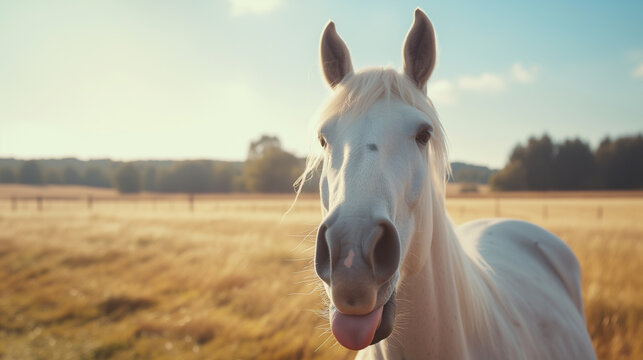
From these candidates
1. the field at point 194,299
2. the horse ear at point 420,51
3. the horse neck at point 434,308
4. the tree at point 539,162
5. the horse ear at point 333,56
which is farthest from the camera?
the tree at point 539,162

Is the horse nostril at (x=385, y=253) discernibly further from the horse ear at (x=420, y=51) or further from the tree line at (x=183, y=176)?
the tree line at (x=183, y=176)

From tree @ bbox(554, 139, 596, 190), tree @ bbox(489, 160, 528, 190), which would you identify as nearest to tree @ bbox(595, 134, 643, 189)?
tree @ bbox(554, 139, 596, 190)

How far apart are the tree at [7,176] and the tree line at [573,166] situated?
61559 millimetres

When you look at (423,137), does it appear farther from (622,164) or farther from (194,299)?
(622,164)

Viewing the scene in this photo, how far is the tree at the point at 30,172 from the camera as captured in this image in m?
44.6

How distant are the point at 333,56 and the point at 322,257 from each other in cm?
127

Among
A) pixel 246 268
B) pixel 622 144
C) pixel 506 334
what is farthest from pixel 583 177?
pixel 506 334

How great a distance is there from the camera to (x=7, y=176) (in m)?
45.7

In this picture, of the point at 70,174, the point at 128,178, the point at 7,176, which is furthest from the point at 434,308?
the point at 7,176

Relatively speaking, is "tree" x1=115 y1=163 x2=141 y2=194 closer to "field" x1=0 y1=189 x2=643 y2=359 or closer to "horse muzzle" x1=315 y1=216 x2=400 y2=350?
"field" x1=0 y1=189 x2=643 y2=359

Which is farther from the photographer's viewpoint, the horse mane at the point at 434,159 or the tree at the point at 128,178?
the tree at the point at 128,178

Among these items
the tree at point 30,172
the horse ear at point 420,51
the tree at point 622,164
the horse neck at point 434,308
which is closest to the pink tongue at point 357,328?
the horse neck at point 434,308

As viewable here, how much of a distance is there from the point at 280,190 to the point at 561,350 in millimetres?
51270

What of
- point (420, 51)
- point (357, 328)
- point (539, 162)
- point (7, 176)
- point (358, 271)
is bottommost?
point (357, 328)
